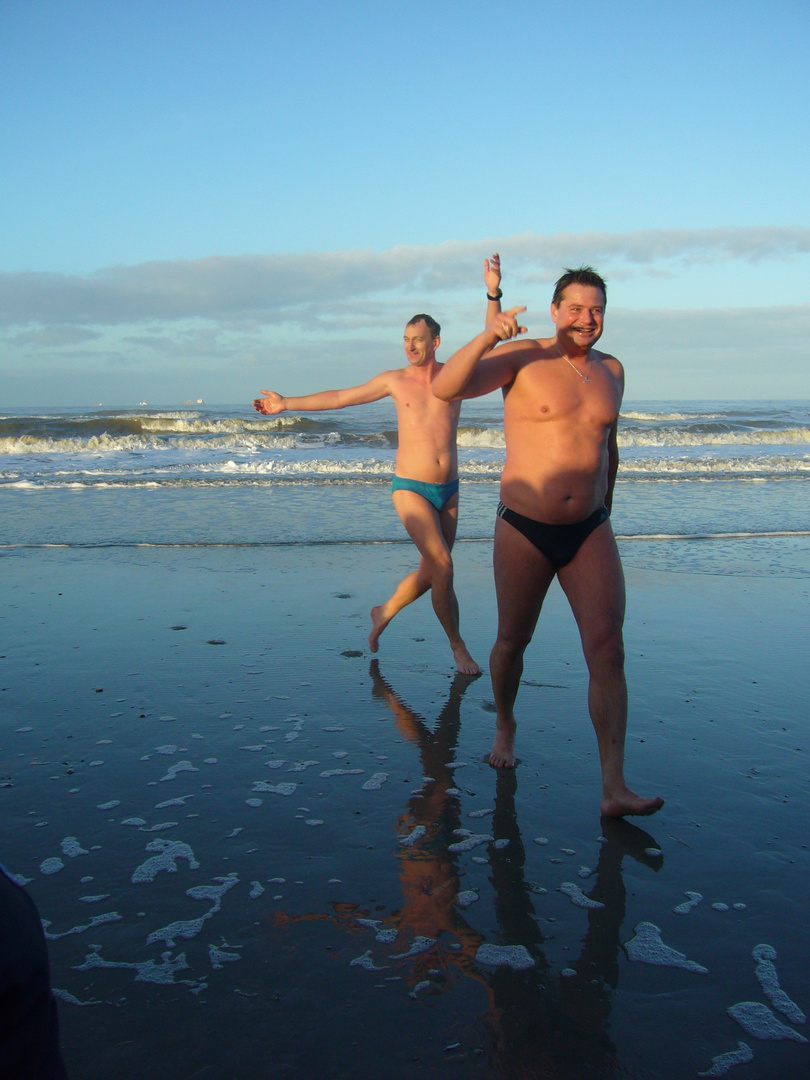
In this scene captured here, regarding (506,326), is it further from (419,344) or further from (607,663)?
(419,344)

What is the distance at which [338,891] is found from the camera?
9.39 ft

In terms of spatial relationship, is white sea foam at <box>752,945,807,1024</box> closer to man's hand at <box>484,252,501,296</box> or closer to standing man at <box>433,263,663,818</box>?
standing man at <box>433,263,663,818</box>

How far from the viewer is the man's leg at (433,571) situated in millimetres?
5484

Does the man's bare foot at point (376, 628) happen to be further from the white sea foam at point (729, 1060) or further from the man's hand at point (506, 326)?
the white sea foam at point (729, 1060)

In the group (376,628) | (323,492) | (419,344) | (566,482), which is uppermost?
(419,344)

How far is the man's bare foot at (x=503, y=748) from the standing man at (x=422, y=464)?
141cm

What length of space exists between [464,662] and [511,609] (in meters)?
1.75

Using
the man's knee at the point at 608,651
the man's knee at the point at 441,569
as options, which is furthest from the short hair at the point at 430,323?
the man's knee at the point at 608,651

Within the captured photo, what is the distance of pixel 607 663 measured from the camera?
3441 millimetres

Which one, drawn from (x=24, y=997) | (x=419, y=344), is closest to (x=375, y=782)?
(x=24, y=997)

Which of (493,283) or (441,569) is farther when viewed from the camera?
(441,569)

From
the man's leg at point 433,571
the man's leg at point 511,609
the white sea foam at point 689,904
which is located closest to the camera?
the white sea foam at point 689,904

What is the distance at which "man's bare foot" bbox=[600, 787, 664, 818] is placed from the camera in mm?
3342

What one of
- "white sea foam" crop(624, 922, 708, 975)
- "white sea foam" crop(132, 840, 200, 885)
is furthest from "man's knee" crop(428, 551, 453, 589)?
"white sea foam" crop(624, 922, 708, 975)
